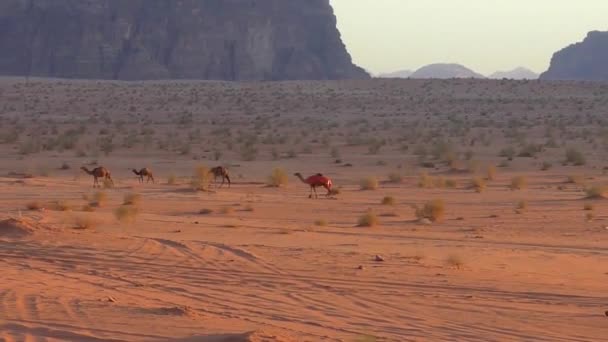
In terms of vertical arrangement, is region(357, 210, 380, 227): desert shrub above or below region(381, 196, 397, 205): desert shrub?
below

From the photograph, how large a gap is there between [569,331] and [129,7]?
110200mm

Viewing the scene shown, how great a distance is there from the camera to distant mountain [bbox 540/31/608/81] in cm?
17700

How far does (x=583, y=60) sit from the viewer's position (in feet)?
601

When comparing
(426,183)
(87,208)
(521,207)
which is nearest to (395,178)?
(426,183)

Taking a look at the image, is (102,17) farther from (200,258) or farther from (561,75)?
(200,258)

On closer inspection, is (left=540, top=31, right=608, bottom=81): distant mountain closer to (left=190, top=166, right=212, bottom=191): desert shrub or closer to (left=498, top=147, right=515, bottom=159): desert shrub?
(left=498, top=147, right=515, bottom=159): desert shrub

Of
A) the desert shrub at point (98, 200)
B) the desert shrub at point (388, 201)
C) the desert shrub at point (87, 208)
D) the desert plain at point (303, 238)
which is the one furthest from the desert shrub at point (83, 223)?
the desert shrub at point (388, 201)

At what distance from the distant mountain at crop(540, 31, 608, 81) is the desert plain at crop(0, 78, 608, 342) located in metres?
130

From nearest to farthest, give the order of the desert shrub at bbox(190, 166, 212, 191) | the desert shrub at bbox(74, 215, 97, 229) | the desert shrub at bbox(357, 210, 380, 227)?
1. the desert shrub at bbox(74, 215, 97, 229)
2. the desert shrub at bbox(357, 210, 380, 227)
3. the desert shrub at bbox(190, 166, 212, 191)

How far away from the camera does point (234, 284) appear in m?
12.8

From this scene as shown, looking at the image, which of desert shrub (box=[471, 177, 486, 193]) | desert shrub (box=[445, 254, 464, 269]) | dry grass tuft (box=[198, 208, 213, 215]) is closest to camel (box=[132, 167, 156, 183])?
dry grass tuft (box=[198, 208, 213, 215])

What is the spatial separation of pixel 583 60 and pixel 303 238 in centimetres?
17254

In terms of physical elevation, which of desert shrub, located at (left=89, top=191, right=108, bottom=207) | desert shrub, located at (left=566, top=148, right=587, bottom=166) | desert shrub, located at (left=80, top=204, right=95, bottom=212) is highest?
desert shrub, located at (left=566, top=148, right=587, bottom=166)

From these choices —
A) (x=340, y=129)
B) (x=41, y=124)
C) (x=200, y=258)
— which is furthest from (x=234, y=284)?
(x=41, y=124)
